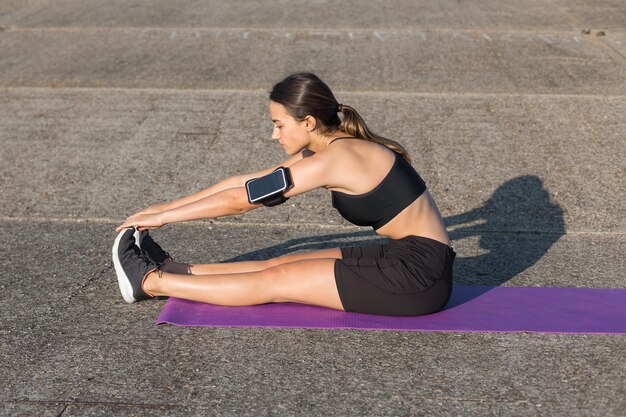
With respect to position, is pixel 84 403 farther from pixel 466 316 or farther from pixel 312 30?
pixel 312 30

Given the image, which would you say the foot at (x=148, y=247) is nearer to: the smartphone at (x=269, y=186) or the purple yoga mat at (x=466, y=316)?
the purple yoga mat at (x=466, y=316)

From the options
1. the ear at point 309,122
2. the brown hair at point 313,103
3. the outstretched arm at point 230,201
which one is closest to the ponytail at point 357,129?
the brown hair at point 313,103

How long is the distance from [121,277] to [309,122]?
135cm

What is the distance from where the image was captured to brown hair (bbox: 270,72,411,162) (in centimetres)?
444

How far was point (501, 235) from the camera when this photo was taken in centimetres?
641

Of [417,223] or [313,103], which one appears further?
[417,223]

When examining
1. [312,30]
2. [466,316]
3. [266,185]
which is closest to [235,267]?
[266,185]

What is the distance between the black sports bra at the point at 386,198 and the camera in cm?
447

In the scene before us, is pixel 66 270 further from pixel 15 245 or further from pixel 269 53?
pixel 269 53

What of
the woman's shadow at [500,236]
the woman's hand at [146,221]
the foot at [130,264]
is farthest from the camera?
the woman's shadow at [500,236]

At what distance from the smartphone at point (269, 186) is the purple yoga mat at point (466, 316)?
663 millimetres

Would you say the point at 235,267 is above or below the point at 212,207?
below

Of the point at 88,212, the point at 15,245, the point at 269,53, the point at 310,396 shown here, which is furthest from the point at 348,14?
the point at 310,396

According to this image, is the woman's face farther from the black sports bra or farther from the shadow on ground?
the shadow on ground
